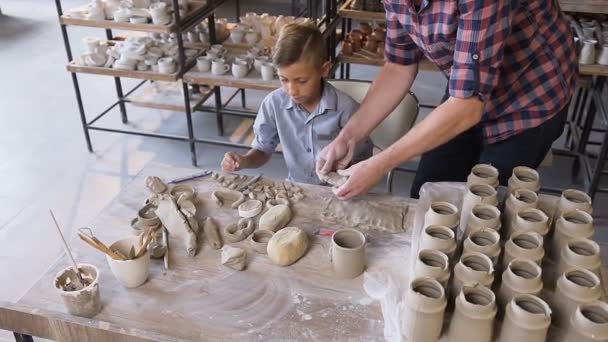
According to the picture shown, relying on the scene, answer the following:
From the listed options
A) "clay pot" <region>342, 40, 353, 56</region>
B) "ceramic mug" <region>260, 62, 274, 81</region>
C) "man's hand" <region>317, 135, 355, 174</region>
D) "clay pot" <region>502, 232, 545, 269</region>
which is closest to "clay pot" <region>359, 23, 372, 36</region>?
"clay pot" <region>342, 40, 353, 56</region>

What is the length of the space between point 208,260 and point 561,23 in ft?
3.78

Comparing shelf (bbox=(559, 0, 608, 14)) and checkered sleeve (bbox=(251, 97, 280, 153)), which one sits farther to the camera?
shelf (bbox=(559, 0, 608, 14))

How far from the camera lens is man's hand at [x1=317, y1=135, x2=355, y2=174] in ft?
5.32

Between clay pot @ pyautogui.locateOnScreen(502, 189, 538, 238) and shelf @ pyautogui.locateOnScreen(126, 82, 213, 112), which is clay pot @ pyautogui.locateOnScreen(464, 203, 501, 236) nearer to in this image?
clay pot @ pyautogui.locateOnScreen(502, 189, 538, 238)

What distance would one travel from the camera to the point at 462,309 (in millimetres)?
1000

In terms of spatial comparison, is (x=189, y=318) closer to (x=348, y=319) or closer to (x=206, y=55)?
(x=348, y=319)

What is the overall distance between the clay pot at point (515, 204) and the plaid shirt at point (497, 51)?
9.8 inches

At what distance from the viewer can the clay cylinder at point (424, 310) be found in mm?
1017

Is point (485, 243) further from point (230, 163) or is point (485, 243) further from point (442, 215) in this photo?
point (230, 163)

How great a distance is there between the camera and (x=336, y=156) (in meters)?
1.64

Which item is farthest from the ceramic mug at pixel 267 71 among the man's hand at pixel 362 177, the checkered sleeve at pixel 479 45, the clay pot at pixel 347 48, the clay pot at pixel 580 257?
the clay pot at pixel 580 257

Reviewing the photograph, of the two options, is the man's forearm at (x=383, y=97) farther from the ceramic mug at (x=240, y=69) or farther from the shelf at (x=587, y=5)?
the ceramic mug at (x=240, y=69)

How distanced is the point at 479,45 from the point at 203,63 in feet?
6.83

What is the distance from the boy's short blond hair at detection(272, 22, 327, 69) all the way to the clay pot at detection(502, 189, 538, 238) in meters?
0.77
